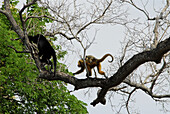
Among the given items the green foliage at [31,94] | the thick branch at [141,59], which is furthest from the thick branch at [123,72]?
the green foliage at [31,94]

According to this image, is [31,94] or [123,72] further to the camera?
[31,94]

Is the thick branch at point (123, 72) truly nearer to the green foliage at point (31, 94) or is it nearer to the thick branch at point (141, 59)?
the thick branch at point (141, 59)

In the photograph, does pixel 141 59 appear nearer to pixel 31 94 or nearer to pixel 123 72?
pixel 123 72

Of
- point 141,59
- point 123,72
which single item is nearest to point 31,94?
point 123,72

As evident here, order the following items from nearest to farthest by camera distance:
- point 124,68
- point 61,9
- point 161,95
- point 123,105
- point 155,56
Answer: point 155,56 < point 124,68 < point 61,9 < point 161,95 < point 123,105

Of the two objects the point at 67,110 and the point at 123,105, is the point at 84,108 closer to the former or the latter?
the point at 67,110

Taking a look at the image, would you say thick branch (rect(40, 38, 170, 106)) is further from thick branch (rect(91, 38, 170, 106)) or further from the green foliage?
the green foliage

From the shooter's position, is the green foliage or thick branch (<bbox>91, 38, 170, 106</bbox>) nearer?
thick branch (<bbox>91, 38, 170, 106</bbox>)

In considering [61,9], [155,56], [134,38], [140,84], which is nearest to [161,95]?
[140,84]

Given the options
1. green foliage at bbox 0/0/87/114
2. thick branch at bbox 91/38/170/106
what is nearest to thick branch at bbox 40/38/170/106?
thick branch at bbox 91/38/170/106

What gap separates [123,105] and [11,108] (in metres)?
4.34

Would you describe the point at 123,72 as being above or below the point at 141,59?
below

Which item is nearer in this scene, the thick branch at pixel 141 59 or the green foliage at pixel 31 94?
the thick branch at pixel 141 59

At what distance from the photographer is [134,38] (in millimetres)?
7805
